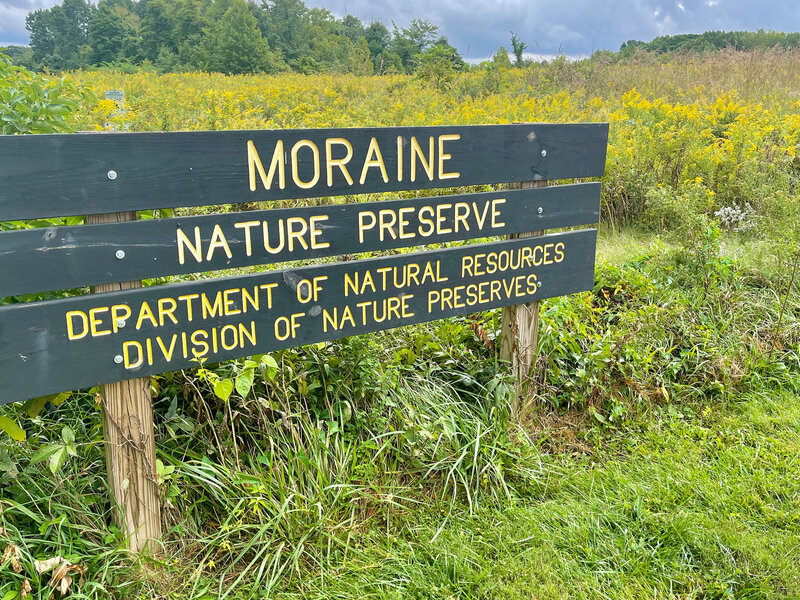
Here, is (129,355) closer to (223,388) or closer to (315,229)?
(223,388)

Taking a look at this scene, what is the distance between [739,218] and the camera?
5.65 metres

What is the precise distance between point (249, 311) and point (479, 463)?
1.29 m

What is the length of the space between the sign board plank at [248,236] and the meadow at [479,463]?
1.41 ft

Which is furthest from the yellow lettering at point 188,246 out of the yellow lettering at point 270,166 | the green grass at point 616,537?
the green grass at point 616,537

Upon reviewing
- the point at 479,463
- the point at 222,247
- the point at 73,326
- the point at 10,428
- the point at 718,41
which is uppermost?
the point at 718,41

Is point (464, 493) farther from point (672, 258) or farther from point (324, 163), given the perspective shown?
point (672, 258)

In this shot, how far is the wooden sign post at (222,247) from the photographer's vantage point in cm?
203

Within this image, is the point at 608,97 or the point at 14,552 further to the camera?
the point at 608,97

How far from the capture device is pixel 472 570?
98.0 inches

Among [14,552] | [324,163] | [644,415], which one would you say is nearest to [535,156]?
[324,163]

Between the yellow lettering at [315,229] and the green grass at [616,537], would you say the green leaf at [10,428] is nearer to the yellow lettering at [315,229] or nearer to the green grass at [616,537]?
the green grass at [616,537]

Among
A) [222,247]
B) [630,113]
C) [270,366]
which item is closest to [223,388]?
[270,366]

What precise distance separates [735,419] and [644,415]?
50cm

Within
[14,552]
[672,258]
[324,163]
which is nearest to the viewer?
[14,552]
